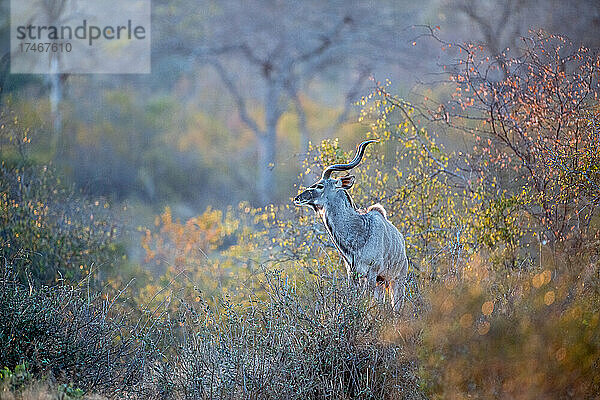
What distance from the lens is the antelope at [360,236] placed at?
7.41 m

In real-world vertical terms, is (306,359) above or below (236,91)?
below

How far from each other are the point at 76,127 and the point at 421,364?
2237 cm

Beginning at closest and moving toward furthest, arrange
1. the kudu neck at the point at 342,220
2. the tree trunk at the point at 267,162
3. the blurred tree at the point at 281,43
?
the kudu neck at the point at 342,220, the blurred tree at the point at 281,43, the tree trunk at the point at 267,162

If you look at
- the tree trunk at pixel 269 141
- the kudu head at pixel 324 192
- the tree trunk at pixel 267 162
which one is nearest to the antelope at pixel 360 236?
the kudu head at pixel 324 192

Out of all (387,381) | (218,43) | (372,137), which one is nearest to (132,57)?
(218,43)

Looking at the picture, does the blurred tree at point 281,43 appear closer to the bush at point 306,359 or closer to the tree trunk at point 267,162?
the tree trunk at point 267,162

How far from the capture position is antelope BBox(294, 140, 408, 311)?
7410 mm

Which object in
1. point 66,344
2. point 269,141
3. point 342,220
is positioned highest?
point 269,141

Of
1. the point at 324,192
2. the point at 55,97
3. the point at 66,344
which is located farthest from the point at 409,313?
the point at 55,97

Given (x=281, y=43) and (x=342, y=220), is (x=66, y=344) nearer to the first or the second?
(x=342, y=220)

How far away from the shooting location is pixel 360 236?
7559mm

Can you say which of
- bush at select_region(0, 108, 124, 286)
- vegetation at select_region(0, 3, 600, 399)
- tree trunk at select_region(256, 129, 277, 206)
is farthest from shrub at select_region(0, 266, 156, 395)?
tree trunk at select_region(256, 129, 277, 206)

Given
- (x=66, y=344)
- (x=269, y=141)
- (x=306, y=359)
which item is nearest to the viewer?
(x=306, y=359)

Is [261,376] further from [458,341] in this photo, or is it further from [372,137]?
[372,137]
